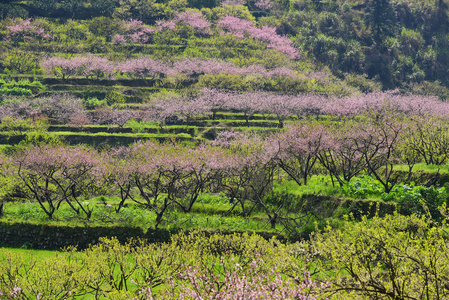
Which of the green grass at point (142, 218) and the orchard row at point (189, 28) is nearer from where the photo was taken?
the green grass at point (142, 218)

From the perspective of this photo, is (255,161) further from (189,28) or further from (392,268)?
(189,28)

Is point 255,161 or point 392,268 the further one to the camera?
point 255,161

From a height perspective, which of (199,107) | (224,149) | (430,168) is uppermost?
(430,168)

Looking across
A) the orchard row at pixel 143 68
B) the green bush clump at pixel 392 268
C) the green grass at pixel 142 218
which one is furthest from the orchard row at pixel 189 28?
the green bush clump at pixel 392 268

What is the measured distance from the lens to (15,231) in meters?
27.7

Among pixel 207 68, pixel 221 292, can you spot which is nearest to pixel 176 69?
pixel 207 68

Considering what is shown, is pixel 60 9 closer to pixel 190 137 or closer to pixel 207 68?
pixel 207 68

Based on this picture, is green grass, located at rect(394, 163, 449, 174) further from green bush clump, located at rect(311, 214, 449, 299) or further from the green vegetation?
green bush clump, located at rect(311, 214, 449, 299)

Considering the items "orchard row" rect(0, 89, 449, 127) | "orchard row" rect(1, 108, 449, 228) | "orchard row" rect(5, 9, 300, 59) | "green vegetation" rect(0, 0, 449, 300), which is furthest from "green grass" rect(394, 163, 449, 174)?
"orchard row" rect(5, 9, 300, 59)

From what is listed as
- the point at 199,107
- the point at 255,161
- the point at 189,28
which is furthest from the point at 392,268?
the point at 189,28

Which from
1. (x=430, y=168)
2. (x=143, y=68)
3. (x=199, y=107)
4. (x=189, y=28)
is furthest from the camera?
(x=189, y=28)

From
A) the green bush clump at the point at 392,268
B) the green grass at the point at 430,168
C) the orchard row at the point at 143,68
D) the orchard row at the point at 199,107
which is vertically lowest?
the orchard row at the point at 199,107

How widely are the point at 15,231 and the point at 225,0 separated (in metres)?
131

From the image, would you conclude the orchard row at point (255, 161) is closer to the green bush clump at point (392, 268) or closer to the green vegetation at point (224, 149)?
the green vegetation at point (224, 149)
